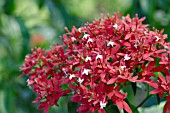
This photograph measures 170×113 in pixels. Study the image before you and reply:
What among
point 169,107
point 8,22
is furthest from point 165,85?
point 8,22

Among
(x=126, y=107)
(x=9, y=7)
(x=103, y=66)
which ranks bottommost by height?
(x=126, y=107)

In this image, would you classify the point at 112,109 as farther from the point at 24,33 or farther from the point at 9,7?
the point at 9,7

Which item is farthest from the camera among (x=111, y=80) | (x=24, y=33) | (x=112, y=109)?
(x=24, y=33)

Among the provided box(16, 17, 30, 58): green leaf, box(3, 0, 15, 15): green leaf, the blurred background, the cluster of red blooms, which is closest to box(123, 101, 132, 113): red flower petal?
the cluster of red blooms

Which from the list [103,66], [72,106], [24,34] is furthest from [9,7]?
[103,66]

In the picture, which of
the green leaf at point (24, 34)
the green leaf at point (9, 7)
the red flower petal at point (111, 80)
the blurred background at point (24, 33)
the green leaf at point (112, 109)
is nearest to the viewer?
the red flower petal at point (111, 80)

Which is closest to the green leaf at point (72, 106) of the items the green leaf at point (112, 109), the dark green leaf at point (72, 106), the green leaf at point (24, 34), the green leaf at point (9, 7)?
the dark green leaf at point (72, 106)

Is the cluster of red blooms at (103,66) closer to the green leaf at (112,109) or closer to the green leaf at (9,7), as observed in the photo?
Result: the green leaf at (112,109)

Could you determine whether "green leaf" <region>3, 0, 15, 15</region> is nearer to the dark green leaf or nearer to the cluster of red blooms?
the cluster of red blooms
